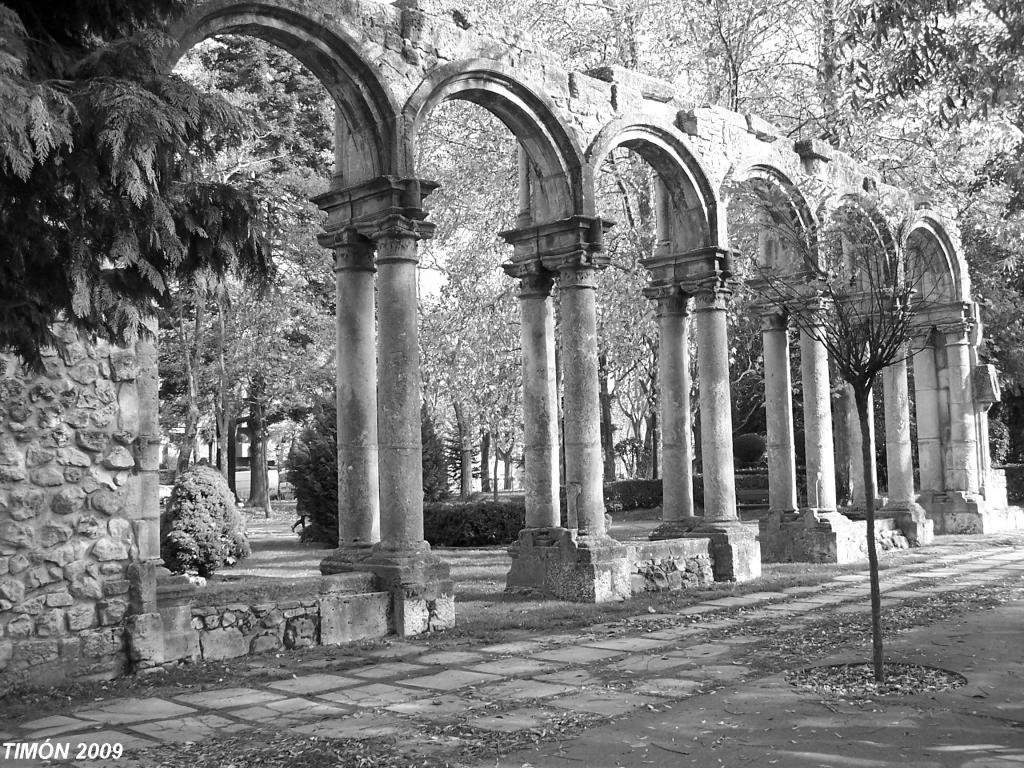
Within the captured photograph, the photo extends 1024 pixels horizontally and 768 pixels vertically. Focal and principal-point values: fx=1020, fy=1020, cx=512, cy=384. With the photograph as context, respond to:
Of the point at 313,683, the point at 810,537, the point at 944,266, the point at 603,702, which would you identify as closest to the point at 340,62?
the point at 313,683

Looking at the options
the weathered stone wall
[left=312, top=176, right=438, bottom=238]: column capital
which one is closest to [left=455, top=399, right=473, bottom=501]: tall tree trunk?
[left=312, top=176, right=438, bottom=238]: column capital

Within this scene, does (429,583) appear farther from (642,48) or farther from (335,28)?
(642,48)

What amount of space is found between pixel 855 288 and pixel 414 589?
9387mm

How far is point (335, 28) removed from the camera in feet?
29.0

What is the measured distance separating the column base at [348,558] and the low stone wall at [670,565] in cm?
314

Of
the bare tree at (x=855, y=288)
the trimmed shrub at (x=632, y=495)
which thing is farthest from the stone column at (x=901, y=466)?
the trimmed shrub at (x=632, y=495)

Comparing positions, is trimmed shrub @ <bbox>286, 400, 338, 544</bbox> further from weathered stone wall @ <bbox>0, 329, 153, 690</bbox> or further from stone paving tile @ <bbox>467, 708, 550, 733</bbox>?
stone paving tile @ <bbox>467, 708, 550, 733</bbox>

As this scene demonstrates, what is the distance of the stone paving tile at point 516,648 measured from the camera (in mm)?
7898

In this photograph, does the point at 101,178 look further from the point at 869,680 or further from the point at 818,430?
the point at 818,430

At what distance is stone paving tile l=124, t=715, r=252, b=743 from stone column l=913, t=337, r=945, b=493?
15.5 meters

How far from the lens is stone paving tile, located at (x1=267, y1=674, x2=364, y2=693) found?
671cm

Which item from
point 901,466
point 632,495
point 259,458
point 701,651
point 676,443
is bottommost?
A: point 701,651

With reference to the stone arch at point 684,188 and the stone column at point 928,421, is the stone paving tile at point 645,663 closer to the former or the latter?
the stone arch at point 684,188

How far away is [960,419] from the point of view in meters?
18.2
